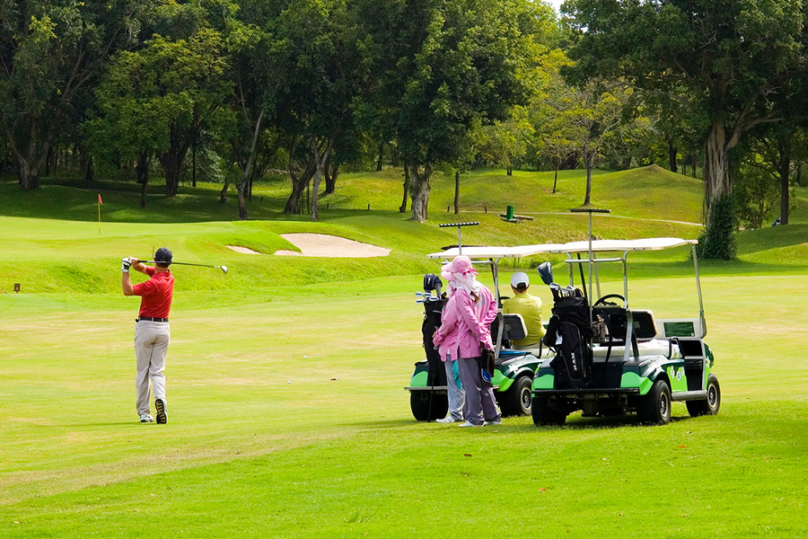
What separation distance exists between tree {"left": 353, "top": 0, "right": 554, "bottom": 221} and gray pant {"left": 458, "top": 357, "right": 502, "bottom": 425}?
192 ft

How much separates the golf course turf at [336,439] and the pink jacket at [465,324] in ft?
3.34

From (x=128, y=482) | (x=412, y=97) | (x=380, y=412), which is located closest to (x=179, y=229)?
(x=412, y=97)

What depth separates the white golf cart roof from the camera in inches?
543

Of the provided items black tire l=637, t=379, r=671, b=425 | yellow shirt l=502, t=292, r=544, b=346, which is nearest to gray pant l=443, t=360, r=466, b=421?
yellow shirt l=502, t=292, r=544, b=346

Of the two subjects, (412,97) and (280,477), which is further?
(412,97)

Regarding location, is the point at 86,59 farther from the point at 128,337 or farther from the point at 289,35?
the point at 128,337

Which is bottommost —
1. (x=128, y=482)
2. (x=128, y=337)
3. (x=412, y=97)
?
(x=128, y=337)

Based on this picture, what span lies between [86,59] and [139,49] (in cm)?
386

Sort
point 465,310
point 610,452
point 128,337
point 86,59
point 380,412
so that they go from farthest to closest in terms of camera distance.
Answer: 1. point 86,59
2. point 128,337
3. point 380,412
4. point 465,310
5. point 610,452

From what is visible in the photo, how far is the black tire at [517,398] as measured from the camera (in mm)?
15414

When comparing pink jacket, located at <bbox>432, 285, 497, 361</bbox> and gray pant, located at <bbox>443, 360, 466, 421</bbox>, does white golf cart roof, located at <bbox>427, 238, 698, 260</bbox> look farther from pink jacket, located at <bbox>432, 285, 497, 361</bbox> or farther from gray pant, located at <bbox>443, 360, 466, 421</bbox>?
gray pant, located at <bbox>443, 360, 466, 421</bbox>

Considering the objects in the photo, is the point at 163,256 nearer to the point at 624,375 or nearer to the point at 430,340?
the point at 430,340

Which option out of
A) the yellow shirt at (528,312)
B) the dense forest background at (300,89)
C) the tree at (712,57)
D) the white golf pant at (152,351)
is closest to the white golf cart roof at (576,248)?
the yellow shirt at (528,312)

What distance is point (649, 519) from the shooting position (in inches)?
340
